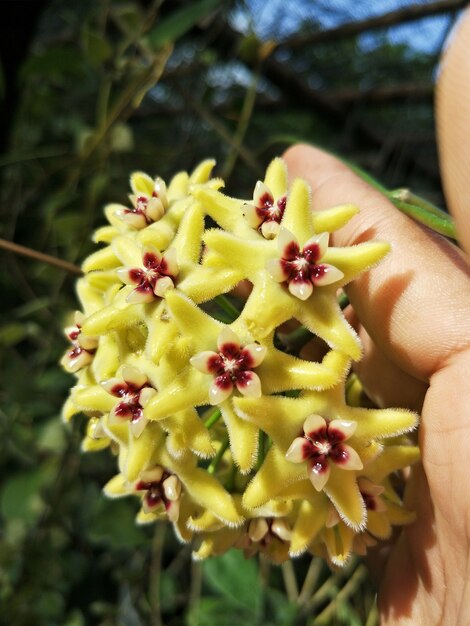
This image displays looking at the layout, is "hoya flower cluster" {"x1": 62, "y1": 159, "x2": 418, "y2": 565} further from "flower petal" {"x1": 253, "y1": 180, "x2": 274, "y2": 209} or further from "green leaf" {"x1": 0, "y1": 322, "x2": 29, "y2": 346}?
"green leaf" {"x1": 0, "y1": 322, "x2": 29, "y2": 346}

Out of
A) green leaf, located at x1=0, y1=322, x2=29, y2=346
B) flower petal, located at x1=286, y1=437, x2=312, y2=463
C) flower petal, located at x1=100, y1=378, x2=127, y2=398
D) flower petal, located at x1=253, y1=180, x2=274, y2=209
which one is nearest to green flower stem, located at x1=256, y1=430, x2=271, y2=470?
flower petal, located at x1=286, y1=437, x2=312, y2=463

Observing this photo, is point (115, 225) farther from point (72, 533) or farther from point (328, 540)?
point (72, 533)

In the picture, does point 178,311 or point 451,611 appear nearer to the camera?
point 178,311

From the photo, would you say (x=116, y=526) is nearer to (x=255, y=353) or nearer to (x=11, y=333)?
(x=11, y=333)

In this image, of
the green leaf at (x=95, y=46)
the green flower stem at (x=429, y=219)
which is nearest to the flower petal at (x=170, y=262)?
the green flower stem at (x=429, y=219)

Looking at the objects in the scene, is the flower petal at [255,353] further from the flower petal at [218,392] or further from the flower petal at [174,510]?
the flower petal at [174,510]

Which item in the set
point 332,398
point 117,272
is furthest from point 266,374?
point 117,272
